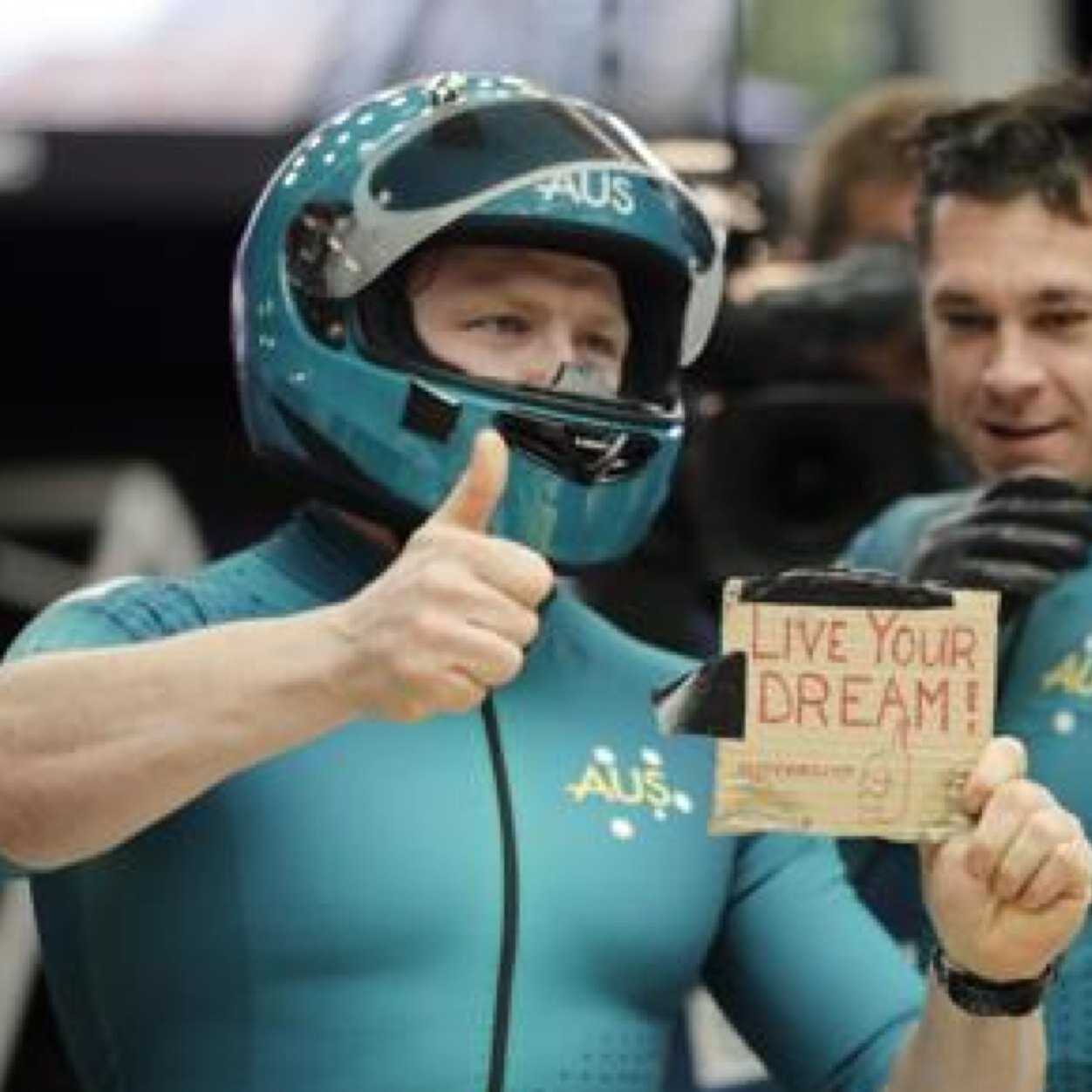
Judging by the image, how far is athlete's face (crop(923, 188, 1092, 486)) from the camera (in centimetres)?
286

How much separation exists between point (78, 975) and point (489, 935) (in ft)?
0.92

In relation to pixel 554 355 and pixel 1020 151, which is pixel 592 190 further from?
pixel 1020 151

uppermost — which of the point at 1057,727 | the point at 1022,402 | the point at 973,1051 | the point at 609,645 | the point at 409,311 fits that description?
the point at 409,311

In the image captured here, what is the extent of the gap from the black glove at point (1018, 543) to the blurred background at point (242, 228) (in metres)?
0.71

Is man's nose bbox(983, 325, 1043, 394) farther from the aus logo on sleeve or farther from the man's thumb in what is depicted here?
the man's thumb

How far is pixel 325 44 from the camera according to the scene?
5.73 meters

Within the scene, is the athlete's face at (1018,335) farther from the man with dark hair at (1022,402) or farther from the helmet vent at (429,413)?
the helmet vent at (429,413)

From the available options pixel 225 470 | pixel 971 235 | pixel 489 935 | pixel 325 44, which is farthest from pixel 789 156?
pixel 489 935

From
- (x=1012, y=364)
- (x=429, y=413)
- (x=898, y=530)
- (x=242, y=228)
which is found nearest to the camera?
(x=429, y=413)

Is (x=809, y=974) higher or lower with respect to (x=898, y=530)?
lower

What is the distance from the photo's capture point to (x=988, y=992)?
225 cm

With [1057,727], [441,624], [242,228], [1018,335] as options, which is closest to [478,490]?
[441,624]

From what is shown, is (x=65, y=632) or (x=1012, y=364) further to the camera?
(x=1012, y=364)

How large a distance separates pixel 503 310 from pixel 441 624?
44 cm
